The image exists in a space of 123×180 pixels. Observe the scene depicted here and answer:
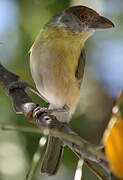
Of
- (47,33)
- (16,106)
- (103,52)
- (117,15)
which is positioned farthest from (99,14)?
(16,106)

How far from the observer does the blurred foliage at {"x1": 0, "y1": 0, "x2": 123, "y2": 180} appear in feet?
10.5

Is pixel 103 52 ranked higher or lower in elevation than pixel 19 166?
higher

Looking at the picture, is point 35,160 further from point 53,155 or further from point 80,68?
point 80,68

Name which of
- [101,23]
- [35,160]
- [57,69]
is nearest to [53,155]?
[57,69]

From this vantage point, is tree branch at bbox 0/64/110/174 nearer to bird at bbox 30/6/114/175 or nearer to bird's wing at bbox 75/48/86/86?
bird at bbox 30/6/114/175

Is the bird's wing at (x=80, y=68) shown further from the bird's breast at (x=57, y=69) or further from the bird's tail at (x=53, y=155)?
the bird's tail at (x=53, y=155)

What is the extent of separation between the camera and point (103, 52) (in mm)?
4434

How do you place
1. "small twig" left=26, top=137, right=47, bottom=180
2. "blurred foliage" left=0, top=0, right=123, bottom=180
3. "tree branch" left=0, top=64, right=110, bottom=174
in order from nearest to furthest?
1. "small twig" left=26, top=137, right=47, bottom=180
2. "tree branch" left=0, top=64, right=110, bottom=174
3. "blurred foliage" left=0, top=0, right=123, bottom=180

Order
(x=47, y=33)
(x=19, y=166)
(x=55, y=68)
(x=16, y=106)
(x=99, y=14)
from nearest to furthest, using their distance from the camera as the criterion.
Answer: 1. (x=16, y=106)
2. (x=19, y=166)
3. (x=55, y=68)
4. (x=47, y=33)
5. (x=99, y=14)

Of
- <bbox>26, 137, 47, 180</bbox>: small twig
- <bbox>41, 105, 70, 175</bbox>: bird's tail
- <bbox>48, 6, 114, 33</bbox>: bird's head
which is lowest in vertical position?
<bbox>41, 105, 70, 175</bbox>: bird's tail

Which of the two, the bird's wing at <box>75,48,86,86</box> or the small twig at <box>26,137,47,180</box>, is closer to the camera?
the small twig at <box>26,137,47,180</box>

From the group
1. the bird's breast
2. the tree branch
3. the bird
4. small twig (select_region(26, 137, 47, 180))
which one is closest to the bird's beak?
the bird

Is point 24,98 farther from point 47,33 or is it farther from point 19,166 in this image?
point 47,33

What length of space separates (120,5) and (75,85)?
4.37ft
